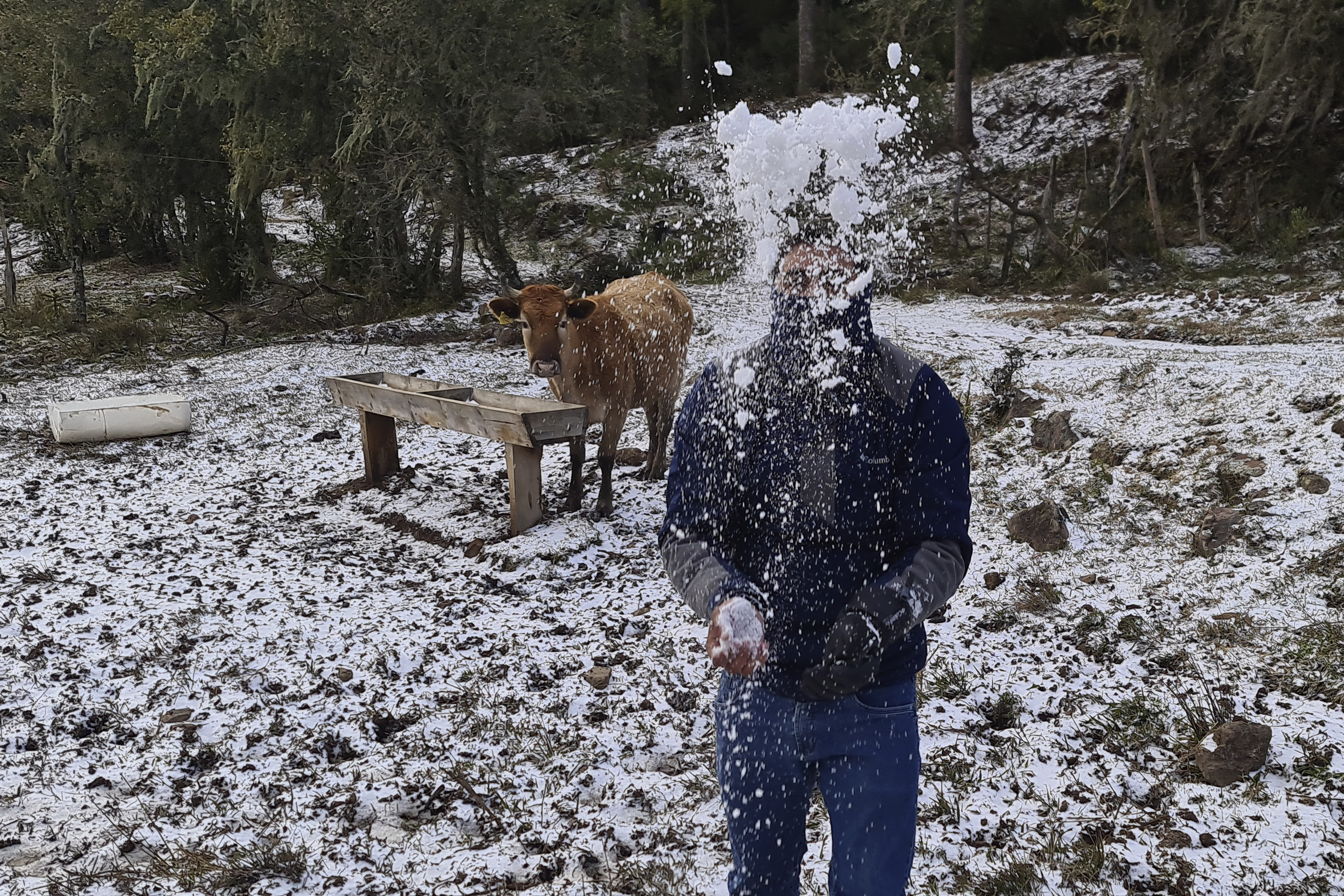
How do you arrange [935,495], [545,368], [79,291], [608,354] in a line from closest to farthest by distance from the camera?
[935,495] → [545,368] → [608,354] → [79,291]

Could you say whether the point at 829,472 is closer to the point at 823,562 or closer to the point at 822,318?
the point at 823,562

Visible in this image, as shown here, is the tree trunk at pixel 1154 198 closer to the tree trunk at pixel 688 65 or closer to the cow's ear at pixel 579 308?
the tree trunk at pixel 688 65

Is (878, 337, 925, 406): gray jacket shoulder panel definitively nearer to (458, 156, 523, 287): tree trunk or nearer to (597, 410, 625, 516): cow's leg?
(597, 410, 625, 516): cow's leg

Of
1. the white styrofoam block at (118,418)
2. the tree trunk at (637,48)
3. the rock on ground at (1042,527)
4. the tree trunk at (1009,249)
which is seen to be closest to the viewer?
the rock on ground at (1042,527)

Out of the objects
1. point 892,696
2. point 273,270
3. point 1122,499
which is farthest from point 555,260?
point 892,696

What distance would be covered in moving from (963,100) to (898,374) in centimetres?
2237

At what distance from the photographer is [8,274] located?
16.1 meters

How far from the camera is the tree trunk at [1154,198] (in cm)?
1606

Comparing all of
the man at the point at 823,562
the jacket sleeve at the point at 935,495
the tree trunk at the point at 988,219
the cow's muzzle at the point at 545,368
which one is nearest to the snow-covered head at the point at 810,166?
the man at the point at 823,562

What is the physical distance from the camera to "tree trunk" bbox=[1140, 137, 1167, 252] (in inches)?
632

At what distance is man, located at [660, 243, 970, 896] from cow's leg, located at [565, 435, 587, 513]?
4.95 meters

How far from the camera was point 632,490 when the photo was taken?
786cm

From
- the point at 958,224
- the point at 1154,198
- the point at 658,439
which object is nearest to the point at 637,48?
the point at 958,224

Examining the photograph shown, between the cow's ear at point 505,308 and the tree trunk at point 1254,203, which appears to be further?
the tree trunk at point 1254,203
